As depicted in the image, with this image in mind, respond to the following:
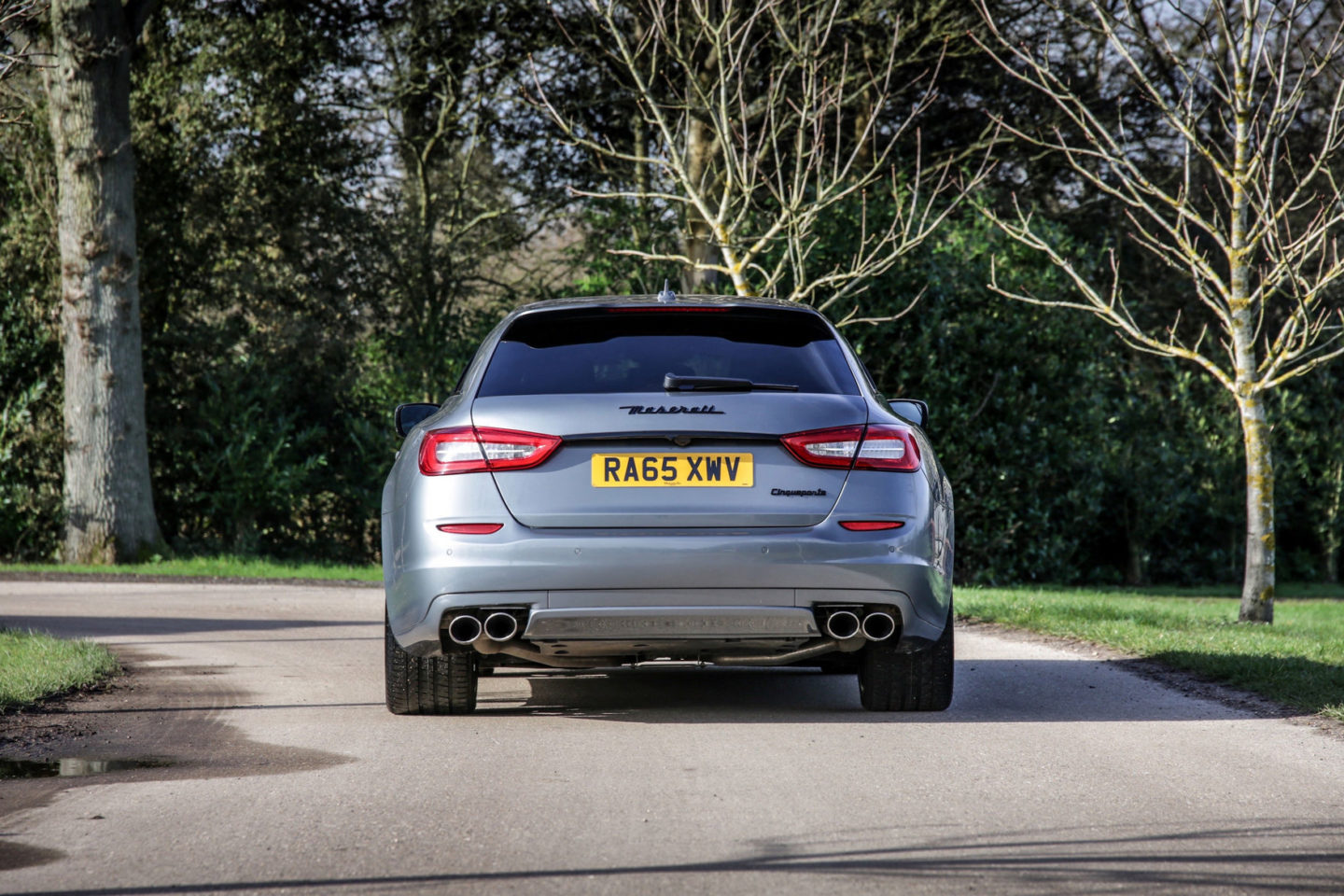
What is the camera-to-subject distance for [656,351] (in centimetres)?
596

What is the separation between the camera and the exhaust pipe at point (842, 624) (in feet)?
18.4

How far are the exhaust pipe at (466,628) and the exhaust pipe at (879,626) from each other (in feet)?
4.89

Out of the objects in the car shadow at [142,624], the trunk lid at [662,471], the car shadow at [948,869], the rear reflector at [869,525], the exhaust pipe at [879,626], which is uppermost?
the trunk lid at [662,471]

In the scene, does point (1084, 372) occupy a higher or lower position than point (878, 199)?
lower

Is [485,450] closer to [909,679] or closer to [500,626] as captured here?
[500,626]

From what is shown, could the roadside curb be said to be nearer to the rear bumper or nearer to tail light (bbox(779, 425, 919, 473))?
the rear bumper

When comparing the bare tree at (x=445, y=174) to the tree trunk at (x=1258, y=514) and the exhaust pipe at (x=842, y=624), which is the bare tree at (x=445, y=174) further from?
the exhaust pipe at (x=842, y=624)

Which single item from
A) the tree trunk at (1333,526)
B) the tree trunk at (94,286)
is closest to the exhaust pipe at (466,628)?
the tree trunk at (94,286)

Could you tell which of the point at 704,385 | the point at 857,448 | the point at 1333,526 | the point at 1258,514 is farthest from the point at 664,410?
the point at 1333,526

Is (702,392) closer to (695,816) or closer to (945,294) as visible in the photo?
(695,816)

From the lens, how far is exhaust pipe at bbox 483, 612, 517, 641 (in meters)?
5.56

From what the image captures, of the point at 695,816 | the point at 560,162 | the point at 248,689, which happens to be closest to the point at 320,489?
the point at 560,162

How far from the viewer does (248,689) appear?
727 centimetres

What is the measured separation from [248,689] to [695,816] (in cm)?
362
